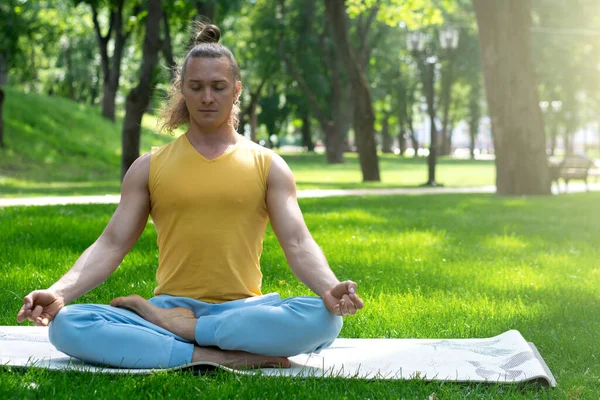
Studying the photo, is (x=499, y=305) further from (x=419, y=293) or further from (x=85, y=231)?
(x=85, y=231)

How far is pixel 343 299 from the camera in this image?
3.88 meters

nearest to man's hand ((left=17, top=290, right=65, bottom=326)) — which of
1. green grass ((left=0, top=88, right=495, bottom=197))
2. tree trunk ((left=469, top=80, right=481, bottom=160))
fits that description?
green grass ((left=0, top=88, right=495, bottom=197))

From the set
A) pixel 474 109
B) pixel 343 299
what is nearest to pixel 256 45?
pixel 474 109

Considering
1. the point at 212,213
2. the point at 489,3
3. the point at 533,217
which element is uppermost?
the point at 489,3

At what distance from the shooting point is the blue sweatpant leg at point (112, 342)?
13.9 feet

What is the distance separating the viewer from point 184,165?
4.46 meters

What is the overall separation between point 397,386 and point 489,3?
15176 mm

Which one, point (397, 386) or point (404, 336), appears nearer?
point (397, 386)

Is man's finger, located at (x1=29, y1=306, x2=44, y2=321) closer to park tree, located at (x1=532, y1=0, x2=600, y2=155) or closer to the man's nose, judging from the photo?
the man's nose

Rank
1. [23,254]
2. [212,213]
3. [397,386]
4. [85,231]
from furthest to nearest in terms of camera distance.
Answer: [85,231], [23,254], [212,213], [397,386]

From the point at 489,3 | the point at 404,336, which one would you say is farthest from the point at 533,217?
the point at 404,336

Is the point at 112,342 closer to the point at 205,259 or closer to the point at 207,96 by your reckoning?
the point at 205,259

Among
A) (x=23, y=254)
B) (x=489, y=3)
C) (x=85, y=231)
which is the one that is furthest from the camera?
(x=489, y=3)

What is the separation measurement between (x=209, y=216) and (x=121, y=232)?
445mm
